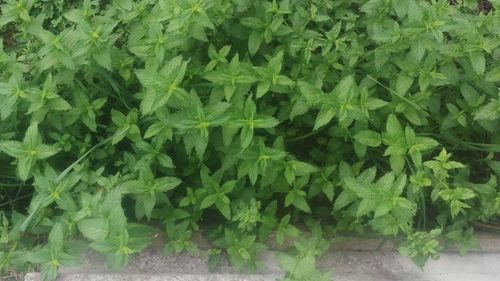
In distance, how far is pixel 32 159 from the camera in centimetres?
222

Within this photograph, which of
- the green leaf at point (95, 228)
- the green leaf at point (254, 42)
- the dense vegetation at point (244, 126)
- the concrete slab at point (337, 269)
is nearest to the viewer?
the green leaf at point (95, 228)

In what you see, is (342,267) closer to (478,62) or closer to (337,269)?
(337,269)

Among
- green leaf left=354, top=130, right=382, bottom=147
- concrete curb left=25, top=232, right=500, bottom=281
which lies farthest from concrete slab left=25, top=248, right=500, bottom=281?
green leaf left=354, top=130, right=382, bottom=147

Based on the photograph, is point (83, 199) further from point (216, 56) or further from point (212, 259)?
point (216, 56)

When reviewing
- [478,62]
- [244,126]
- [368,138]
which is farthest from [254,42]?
[478,62]

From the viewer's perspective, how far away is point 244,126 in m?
2.14

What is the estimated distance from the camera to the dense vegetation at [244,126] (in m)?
2.14

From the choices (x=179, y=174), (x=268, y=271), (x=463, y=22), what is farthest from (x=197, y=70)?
(x=463, y=22)

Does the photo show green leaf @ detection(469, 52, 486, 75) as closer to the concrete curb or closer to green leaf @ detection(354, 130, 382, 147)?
green leaf @ detection(354, 130, 382, 147)

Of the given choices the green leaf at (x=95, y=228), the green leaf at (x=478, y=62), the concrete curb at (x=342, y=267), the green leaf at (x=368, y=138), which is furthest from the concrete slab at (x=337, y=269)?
the green leaf at (x=478, y=62)

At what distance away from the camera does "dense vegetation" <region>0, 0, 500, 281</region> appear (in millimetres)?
2139

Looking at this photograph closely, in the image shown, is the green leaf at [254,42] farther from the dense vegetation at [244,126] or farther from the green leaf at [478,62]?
the green leaf at [478,62]

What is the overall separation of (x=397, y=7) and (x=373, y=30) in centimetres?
16

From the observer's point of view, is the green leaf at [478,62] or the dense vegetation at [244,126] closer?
the dense vegetation at [244,126]
